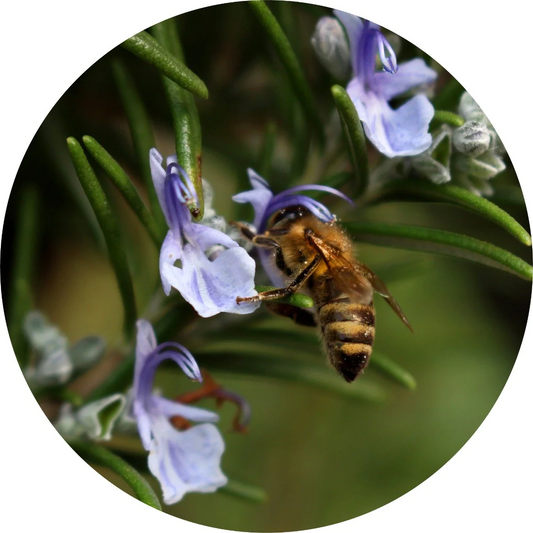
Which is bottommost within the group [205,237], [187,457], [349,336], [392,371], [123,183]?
[187,457]

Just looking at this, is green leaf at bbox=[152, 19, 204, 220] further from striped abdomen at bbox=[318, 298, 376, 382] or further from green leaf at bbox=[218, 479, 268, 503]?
green leaf at bbox=[218, 479, 268, 503]

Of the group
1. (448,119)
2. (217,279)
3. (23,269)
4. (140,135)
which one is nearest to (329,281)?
(217,279)

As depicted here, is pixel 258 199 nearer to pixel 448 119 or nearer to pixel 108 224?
pixel 108 224

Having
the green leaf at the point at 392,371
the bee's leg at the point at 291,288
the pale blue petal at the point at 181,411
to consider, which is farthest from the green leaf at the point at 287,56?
the pale blue petal at the point at 181,411

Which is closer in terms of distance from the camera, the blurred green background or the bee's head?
→ the bee's head

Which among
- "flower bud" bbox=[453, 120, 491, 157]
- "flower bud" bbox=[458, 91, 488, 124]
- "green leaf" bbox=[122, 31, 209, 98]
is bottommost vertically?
"flower bud" bbox=[453, 120, 491, 157]

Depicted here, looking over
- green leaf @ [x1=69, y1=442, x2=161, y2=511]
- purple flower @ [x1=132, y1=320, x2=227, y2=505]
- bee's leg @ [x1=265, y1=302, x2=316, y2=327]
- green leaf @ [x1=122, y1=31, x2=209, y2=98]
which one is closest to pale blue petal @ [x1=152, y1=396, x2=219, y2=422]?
purple flower @ [x1=132, y1=320, x2=227, y2=505]

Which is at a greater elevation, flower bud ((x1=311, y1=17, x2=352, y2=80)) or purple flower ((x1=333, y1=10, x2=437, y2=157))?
flower bud ((x1=311, y1=17, x2=352, y2=80))

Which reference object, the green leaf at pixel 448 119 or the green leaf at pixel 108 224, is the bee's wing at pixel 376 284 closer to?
the green leaf at pixel 448 119
